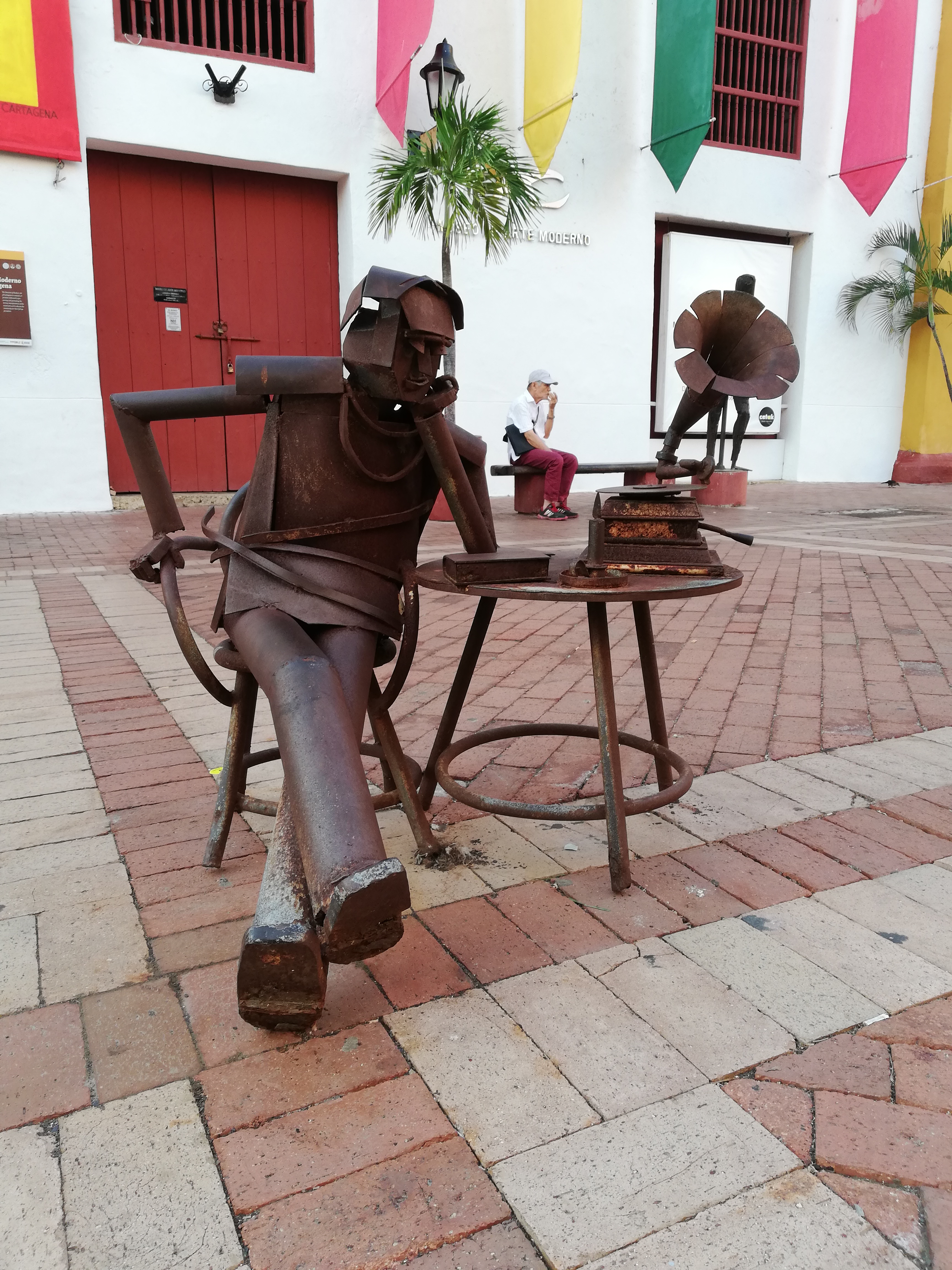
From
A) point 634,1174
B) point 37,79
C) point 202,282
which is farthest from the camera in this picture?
point 202,282

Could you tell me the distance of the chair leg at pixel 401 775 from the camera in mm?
2072

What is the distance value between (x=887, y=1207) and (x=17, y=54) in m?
9.60

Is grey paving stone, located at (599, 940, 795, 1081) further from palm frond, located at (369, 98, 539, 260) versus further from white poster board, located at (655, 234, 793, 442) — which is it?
white poster board, located at (655, 234, 793, 442)

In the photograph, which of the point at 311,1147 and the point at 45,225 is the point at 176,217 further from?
the point at 311,1147

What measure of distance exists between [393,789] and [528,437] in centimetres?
660

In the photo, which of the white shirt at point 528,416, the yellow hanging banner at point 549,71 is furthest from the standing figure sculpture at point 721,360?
the yellow hanging banner at point 549,71

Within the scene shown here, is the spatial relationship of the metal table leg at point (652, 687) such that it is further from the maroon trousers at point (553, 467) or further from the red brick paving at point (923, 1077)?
the maroon trousers at point (553, 467)

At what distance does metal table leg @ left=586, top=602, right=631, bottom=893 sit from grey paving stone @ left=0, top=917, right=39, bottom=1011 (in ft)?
A: 3.81

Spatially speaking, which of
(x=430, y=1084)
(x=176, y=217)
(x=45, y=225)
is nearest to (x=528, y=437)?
(x=176, y=217)

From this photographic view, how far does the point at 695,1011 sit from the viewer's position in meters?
1.64

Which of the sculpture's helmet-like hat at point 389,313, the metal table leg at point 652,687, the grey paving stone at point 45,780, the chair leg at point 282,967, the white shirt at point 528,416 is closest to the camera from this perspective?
the chair leg at point 282,967

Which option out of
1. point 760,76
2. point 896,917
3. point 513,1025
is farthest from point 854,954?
point 760,76

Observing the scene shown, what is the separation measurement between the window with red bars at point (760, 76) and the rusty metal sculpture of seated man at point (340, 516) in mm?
11104

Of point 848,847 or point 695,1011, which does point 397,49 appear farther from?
point 695,1011
